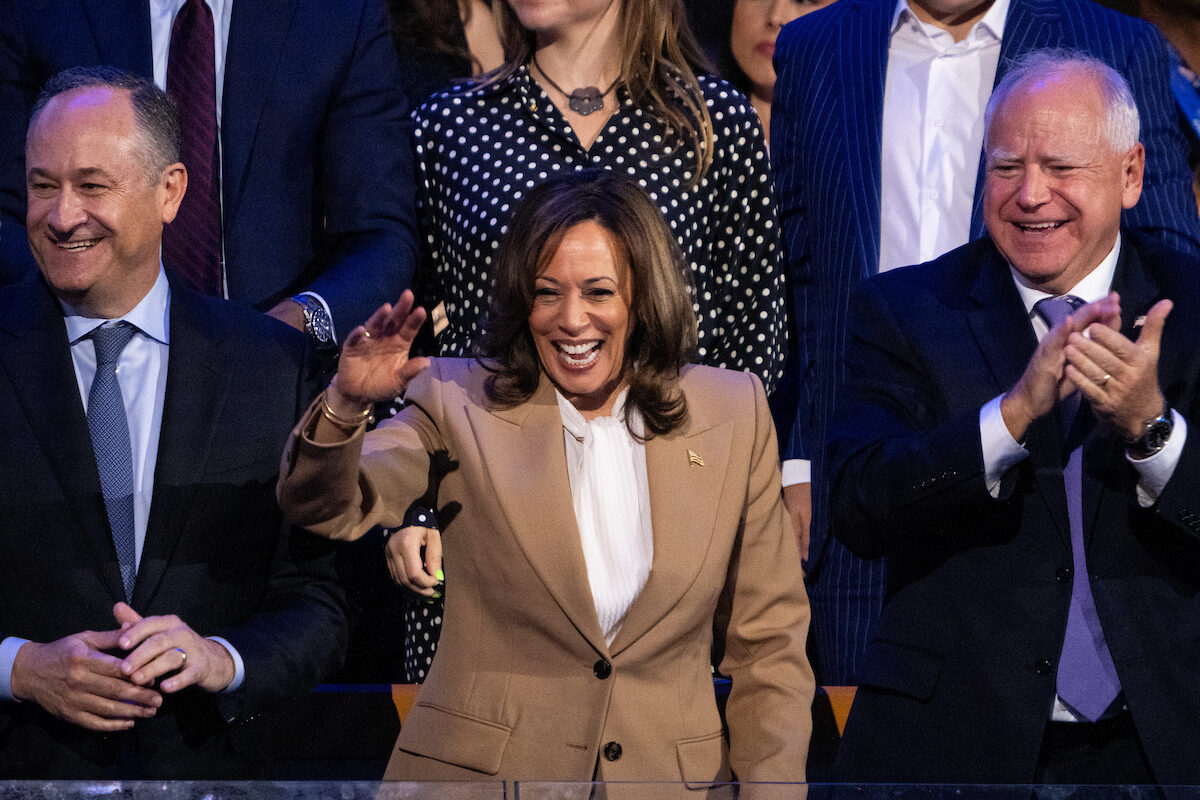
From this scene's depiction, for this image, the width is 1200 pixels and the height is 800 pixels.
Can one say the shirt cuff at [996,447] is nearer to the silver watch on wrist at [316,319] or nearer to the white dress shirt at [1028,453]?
the white dress shirt at [1028,453]

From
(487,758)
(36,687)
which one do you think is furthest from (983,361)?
(36,687)

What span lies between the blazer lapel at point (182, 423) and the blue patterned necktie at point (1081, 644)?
1326mm

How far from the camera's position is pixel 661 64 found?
3.03 metres

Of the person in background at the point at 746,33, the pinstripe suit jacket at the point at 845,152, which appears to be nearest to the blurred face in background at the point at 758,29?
the person in background at the point at 746,33

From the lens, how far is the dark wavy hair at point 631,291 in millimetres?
2332

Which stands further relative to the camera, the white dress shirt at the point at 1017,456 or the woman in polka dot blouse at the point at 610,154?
the woman in polka dot blouse at the point at 610,154

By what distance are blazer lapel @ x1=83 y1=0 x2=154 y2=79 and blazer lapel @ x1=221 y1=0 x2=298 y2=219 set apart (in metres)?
0.15

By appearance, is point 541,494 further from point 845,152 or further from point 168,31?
point 168,31

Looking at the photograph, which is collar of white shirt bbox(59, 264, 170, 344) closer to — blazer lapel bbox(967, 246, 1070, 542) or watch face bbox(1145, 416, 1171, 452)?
blazer lapel bbox(967, 246, 1070, 542)

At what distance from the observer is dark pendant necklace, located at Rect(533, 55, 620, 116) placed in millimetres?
2986

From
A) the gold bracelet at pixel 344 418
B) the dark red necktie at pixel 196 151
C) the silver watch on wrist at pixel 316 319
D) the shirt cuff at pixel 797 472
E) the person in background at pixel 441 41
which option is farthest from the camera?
the person in background at pixel 441 41

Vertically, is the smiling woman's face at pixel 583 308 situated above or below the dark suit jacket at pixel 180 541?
above

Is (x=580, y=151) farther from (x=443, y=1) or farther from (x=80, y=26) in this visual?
(x=80, y=26)

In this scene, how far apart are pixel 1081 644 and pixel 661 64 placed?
1.38 metres
